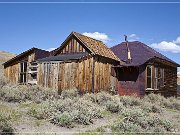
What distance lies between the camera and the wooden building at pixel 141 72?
819 inches

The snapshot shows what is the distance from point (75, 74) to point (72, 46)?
372 cm

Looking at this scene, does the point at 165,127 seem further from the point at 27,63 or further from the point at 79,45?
the point at 27,63

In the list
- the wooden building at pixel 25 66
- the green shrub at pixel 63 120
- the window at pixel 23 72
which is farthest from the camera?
the window at pixel 23 72

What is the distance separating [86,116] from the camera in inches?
411

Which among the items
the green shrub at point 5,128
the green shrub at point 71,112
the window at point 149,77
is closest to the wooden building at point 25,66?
the window at point 149,77

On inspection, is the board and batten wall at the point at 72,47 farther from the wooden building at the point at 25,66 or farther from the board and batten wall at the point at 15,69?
the board and batten wall at the point at 15,69

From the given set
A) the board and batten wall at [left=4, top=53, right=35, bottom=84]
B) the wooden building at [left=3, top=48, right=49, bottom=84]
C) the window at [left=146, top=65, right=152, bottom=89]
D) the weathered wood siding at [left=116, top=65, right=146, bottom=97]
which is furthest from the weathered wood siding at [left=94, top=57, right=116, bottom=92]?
the board and batten wall at [left=4, top=53, right=35, bottom=84]

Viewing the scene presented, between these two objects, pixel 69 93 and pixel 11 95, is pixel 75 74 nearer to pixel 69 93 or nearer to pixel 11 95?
pixel 69 93

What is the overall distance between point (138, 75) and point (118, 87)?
2.31 metres

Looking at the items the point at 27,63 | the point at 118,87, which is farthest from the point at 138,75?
the point at 27,63

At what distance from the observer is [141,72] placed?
68.1 ft

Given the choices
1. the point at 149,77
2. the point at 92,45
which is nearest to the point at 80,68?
the point at 92,45

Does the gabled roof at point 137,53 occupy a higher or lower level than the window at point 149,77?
higher

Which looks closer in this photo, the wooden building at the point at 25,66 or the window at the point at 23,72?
the wooden building at the point at 25,66
